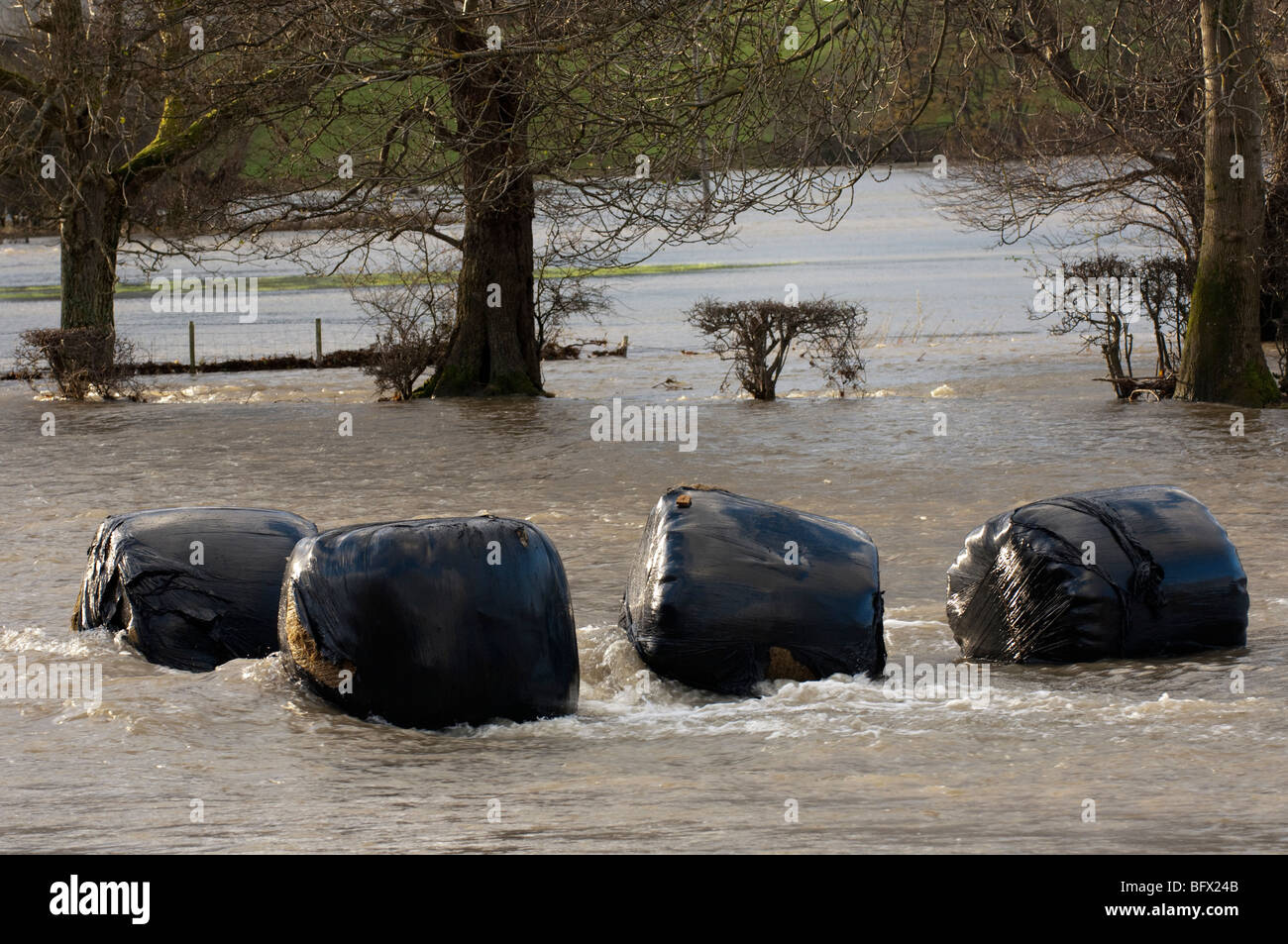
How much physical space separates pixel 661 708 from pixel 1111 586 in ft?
6.85

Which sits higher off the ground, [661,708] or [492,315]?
[492,315]

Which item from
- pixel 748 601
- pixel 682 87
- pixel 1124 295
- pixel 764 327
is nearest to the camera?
pixel 748 601

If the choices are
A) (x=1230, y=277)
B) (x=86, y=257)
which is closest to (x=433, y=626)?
(x=1230, y=277)

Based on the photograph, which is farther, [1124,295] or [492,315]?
[492,315]

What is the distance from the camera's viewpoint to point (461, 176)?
15773 mm

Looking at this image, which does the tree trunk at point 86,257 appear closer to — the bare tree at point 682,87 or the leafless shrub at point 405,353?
the leafless shrub at point 405,353

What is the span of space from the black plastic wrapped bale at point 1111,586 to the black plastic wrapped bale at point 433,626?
85.9 inches

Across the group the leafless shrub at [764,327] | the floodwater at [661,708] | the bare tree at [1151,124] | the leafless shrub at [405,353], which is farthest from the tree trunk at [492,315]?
the bare tree at [1151,124]

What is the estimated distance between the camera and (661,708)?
6.13 metres

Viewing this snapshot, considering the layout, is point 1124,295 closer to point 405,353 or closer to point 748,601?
point 405,353

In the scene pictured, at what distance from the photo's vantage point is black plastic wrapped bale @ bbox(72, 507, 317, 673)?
6871mm

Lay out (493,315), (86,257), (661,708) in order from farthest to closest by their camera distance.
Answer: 1. (86,257)
2. (493,315)
3. (661,708)

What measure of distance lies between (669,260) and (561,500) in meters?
69.3

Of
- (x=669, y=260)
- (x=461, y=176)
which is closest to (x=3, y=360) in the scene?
(x=461, y=176)
